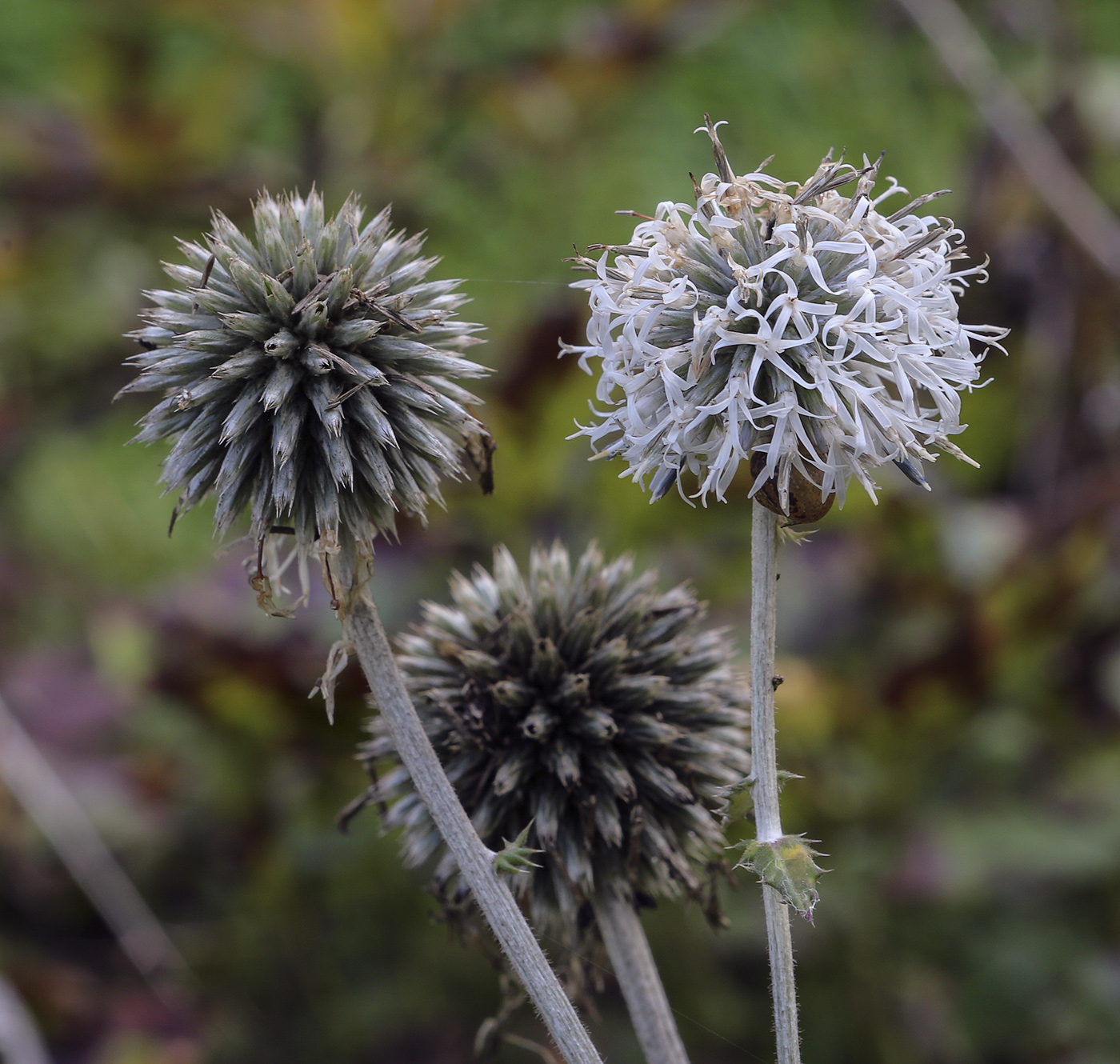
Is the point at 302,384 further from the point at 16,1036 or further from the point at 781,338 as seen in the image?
the point at 16,1036

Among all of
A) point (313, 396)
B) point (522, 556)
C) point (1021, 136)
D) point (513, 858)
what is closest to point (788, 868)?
point (513, 858)

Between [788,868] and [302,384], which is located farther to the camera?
[302,384]

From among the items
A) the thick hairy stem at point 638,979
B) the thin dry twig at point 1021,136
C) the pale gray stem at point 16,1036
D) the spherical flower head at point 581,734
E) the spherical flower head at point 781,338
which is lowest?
the thick hairy stem at point 638,979

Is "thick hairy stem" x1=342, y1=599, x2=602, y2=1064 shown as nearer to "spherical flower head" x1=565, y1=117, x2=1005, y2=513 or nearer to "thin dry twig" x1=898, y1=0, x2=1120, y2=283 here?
"spherical flower head" x1=565, y1=117, x2=1005, y2=513

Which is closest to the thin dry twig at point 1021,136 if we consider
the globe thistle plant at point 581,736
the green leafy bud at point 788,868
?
the globe thistle plant at point 581,736

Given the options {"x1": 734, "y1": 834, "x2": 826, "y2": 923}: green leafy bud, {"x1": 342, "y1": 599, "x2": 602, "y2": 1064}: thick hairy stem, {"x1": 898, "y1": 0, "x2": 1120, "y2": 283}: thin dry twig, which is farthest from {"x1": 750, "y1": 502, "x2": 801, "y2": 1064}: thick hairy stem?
{"x1": 898, "y1": 0, "x2": 1120, "y2": 283}: thin dry twig

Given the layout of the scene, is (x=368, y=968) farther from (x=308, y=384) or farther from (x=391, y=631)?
(x=308, y=384)

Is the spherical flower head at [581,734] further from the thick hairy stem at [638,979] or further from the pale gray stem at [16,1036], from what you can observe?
the pale gray stem at [16,1036]

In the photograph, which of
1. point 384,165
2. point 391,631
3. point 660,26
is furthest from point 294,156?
A: point 391,631
